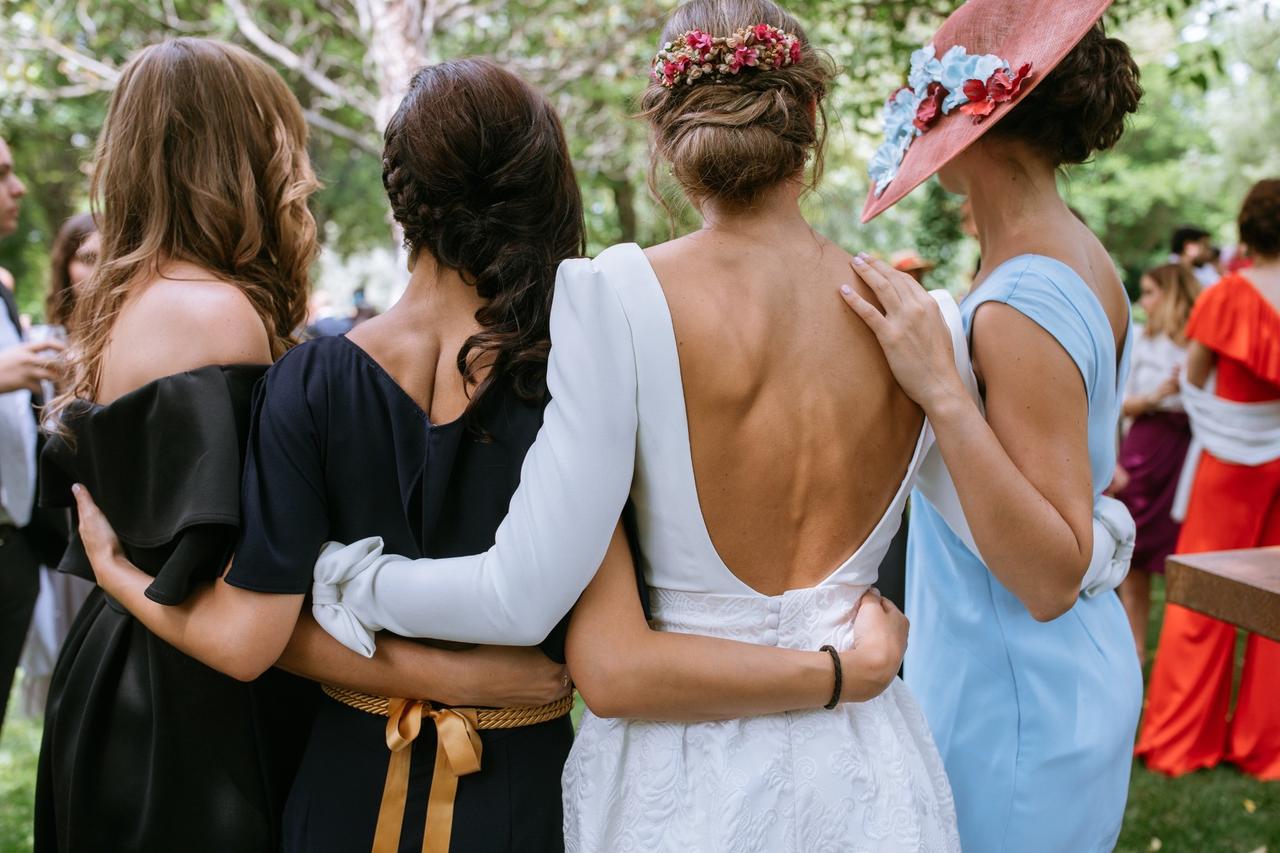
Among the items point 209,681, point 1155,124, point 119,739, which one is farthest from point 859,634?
point 1155,124

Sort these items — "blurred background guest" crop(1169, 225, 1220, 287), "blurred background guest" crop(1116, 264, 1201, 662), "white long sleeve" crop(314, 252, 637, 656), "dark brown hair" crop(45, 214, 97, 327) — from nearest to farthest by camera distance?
"white long sleeve" crop(314, 252, 637, 656)
"dark brown hair" crop(45, 214, 97, 327)
"blurred background guest" crop(1116, 264, 1201, 662)
"blurred background guest" crop(1169, 225, 1220, 287)

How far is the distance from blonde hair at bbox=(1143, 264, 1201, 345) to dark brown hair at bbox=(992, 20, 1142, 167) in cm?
465

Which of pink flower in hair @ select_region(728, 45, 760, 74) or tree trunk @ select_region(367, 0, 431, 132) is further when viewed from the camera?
→ tree trunk @ select_region(367, 0, 431, 132)

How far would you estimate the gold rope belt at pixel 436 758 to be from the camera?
168 cm

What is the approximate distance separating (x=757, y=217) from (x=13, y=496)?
299cm

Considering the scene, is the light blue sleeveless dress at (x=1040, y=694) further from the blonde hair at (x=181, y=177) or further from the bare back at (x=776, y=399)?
the blonde hair at (x=181, y=177)

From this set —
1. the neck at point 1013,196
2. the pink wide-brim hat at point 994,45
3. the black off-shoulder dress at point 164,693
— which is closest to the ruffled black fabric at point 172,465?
the black off-shoulder dress at point 164,693

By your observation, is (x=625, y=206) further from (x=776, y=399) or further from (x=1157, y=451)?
(x=776, y=399)

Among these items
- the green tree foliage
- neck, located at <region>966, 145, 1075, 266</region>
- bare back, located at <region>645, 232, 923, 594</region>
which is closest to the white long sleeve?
bare back, located at <region>645, 232, 923, 594</region>

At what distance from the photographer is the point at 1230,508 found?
4.64 m

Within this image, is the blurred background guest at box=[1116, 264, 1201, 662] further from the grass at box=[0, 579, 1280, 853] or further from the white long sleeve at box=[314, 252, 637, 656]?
the white long sleeve at box=[314, 252, 637, 656]

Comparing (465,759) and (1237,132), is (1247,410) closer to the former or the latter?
(465,759)

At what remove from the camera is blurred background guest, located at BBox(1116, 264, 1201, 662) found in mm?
5945

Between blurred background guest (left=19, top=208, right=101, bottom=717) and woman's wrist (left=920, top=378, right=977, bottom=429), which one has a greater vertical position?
woman's wrist (left=920, top=378, right=977, bottom=429)
